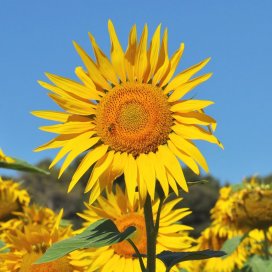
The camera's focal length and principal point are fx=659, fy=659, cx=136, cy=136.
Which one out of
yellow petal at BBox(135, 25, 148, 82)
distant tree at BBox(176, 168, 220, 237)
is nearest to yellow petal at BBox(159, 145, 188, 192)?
yellow petal at BBox(135, 25, 148, 82)

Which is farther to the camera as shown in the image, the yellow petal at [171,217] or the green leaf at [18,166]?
the yellow petal at [171,217]

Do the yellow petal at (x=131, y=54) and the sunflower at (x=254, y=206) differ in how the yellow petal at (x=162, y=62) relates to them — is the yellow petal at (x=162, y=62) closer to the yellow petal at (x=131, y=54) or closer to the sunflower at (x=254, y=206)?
the yellow petal at (x=131, y=54)

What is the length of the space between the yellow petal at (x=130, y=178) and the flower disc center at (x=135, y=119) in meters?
0.08

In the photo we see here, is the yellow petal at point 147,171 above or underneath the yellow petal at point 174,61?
underneath

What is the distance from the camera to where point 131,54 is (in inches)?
133

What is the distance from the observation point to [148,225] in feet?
10.3

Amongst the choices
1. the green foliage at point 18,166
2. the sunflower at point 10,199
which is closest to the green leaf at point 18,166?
the green foliage at point 18,166

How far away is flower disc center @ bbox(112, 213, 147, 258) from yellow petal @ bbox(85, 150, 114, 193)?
1.16m

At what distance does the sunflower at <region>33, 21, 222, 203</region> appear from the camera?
3.22 metres

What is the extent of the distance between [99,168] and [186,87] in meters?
0.60

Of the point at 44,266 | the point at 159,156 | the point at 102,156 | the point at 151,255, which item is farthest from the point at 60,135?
the point at 44,266

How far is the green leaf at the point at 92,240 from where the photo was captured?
3.04m

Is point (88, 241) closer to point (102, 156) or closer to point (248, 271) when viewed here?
point (102, 156)

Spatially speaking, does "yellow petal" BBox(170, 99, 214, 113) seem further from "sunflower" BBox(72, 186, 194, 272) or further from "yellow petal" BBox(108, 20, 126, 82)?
"sunflower" BBox(72, 186, 194, 272)
